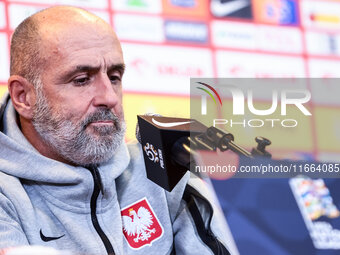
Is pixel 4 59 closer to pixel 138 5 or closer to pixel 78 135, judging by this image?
pixel 138 5

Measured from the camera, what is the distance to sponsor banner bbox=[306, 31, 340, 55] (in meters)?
2.83

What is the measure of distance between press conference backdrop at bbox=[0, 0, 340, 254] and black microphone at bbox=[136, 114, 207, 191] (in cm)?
104

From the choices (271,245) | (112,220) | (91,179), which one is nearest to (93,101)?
(91,179)

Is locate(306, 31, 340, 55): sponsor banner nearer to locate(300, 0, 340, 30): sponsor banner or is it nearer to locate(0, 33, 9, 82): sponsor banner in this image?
locate(300, 0, 340, 30): sponsor banner

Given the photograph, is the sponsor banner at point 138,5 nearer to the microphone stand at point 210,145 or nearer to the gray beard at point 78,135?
the gray beard at point 78,135

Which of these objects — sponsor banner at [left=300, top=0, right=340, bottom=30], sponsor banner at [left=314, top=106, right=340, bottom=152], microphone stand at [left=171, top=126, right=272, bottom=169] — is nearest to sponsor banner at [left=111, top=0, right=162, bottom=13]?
sponsor banner at [left=300, top=0, right=340, bottom=30]

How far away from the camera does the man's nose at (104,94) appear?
57.6 inches

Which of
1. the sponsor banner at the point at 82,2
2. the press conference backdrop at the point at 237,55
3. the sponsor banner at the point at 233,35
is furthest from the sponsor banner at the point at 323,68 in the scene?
the sponsor banner at the point at 82,2

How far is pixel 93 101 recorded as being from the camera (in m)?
1.47

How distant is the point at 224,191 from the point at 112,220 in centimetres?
108

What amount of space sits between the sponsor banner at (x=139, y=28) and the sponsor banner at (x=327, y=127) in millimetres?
825

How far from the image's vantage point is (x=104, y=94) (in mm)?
1474

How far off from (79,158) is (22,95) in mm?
242

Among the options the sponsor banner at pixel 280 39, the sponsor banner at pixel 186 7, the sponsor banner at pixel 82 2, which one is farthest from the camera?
the sponsor banner at pixel 280 39
